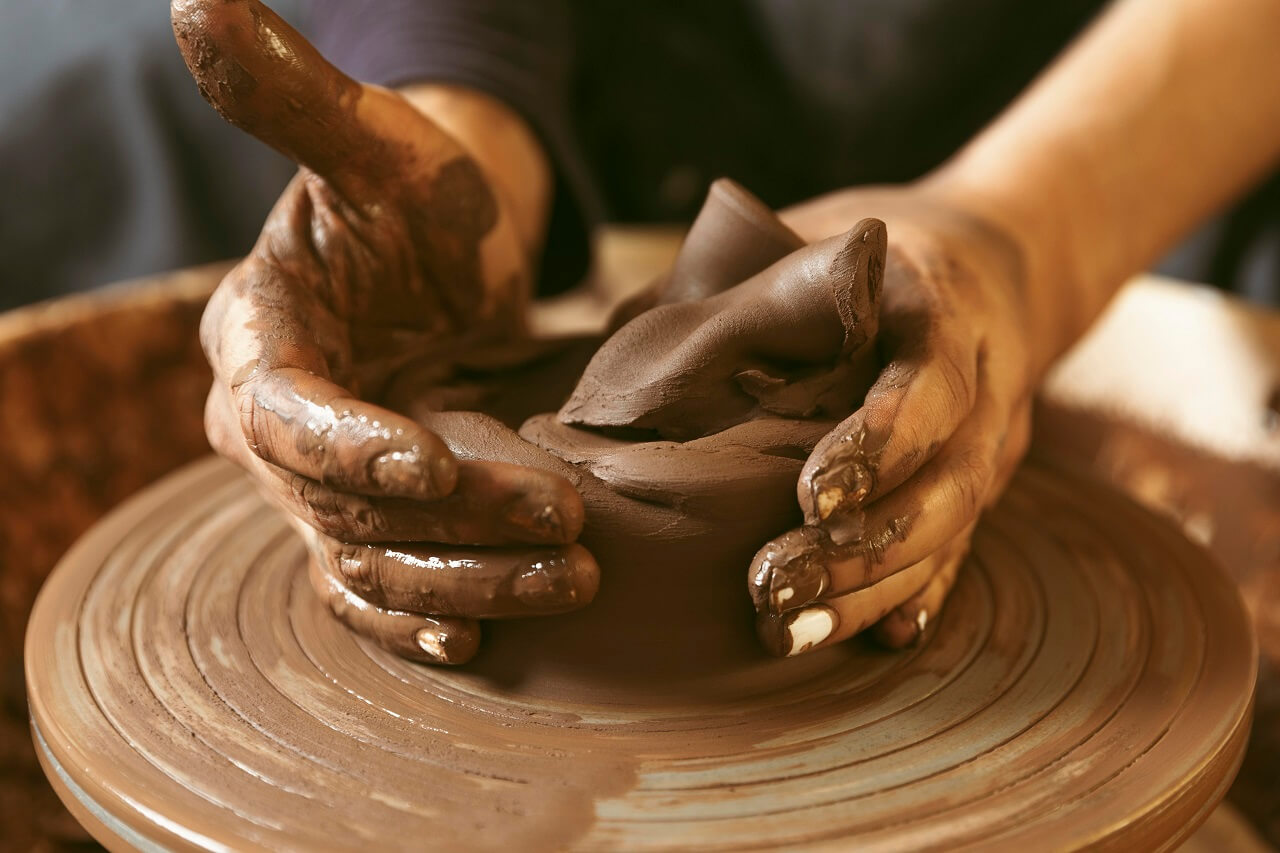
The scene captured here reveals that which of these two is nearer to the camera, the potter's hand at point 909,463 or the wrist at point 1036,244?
the potter's hand at point 909,463

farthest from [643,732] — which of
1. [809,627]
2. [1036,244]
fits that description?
[1036,244]

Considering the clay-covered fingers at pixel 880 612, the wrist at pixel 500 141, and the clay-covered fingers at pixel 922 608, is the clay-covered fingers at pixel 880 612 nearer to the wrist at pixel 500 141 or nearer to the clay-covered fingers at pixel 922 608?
the clay-covered fingers at pixel 922 608

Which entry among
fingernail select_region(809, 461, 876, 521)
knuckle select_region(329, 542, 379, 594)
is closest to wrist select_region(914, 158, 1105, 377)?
fingernail select_region(809, 461, 876, 521)

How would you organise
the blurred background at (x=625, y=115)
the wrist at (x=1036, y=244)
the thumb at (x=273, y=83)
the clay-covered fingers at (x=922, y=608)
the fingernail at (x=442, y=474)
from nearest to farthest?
the fingernail at (x=442, y=474)
the thumb at (x=273, y=83)
the clay-covered fingers at (x=922, y=608)
the wrist at (x=1036, y=244)
the blurred background at (x=625, y=115)

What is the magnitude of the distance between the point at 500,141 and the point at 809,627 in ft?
3.02

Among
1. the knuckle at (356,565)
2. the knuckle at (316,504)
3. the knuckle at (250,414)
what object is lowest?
the knuckle at (356,565)

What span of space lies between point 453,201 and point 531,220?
1.41 ft

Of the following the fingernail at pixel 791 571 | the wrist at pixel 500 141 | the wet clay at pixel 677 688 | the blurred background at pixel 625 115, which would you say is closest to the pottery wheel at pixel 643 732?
the wet clay at pixel 677 688

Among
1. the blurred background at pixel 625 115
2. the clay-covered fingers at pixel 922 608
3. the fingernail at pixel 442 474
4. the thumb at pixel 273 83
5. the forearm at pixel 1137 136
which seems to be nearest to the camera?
the fingernail at pixel 442 474

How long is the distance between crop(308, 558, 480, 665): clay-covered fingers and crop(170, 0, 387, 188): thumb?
1.26 ft

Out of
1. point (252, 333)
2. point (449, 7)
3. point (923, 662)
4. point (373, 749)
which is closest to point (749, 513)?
point (923, 662)

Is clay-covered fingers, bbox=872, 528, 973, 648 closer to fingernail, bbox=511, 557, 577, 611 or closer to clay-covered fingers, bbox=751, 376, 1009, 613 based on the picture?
clay-covered fingers, bbox=751, 376, 1009, 613

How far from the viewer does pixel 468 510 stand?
80 centimetres

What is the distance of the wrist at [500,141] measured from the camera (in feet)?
4.88
